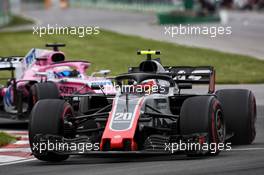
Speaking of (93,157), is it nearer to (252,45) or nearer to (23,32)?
(252,45)

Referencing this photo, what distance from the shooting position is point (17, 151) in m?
14.6

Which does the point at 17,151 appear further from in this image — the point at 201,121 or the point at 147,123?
the point at 201,121

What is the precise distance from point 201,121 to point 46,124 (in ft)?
6.47

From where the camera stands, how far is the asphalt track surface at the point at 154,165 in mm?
11594

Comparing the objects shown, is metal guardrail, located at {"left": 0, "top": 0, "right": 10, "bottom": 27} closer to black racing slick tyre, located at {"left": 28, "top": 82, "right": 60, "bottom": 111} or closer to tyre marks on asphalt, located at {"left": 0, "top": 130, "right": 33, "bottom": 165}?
black racing slick tyre, located at {"left": 28, "top": 82, "right": 60, "bottom": 111}

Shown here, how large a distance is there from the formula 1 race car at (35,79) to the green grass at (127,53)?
7301mm

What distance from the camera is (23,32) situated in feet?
175

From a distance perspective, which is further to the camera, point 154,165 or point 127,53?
point 127,53

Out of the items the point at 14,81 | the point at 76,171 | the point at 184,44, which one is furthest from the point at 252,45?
the point at 76,171

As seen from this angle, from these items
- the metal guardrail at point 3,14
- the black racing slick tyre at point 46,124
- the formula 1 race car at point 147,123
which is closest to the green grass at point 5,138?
the formula 1 race car at point 147,123

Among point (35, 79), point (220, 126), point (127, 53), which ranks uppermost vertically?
point (220, 126)

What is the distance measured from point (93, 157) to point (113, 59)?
21.3m

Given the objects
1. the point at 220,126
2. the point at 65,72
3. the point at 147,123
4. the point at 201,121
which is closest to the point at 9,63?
the point at 65,72

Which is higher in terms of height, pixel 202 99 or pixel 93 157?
pixel 202 99
